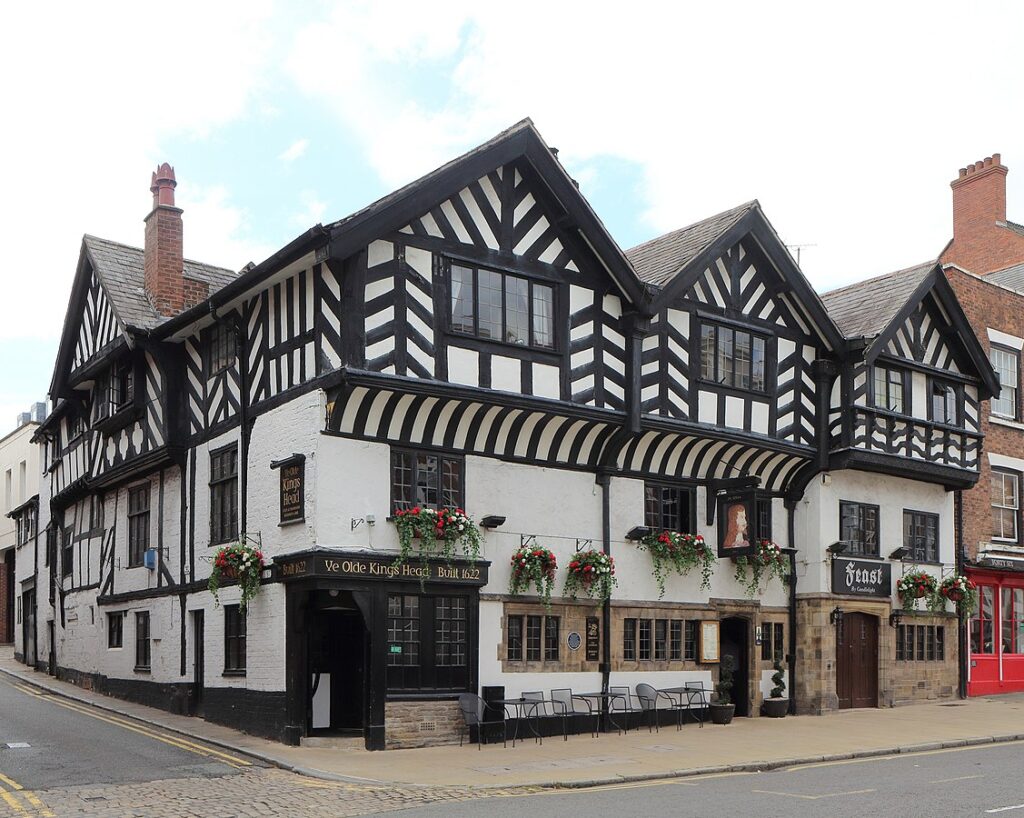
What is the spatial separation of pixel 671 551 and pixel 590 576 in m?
2.07

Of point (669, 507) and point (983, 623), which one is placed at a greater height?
point (669, 507)

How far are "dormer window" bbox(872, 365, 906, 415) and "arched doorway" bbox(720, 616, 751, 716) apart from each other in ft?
17.4

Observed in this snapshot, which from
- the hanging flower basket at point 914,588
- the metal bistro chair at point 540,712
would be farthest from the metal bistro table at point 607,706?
the hanging flower basket at point 914,588

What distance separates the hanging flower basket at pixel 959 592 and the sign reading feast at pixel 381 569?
11554 millimetres

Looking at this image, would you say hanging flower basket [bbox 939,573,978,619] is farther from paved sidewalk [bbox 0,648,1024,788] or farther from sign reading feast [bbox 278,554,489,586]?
sign reading feast [bbox 278,554,489,586]

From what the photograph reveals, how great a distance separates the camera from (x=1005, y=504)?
92.8 feet

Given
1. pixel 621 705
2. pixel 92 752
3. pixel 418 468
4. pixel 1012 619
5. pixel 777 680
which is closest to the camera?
pixel 92 752

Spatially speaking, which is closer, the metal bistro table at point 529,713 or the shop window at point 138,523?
the metal bistro table at point 529,713

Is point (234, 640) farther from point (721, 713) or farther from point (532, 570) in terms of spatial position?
point (721, 713)

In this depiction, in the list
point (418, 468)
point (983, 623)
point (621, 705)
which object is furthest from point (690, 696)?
point (983, 623)

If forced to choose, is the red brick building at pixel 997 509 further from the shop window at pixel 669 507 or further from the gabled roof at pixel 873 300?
the shop window at pixel 669 507

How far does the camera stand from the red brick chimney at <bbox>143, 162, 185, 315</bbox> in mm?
24609

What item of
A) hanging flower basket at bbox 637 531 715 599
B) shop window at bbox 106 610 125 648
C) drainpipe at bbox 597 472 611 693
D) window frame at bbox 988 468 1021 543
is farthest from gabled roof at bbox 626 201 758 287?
shop window at bbox 106 610 125 648

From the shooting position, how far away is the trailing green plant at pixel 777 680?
22.7 metres
